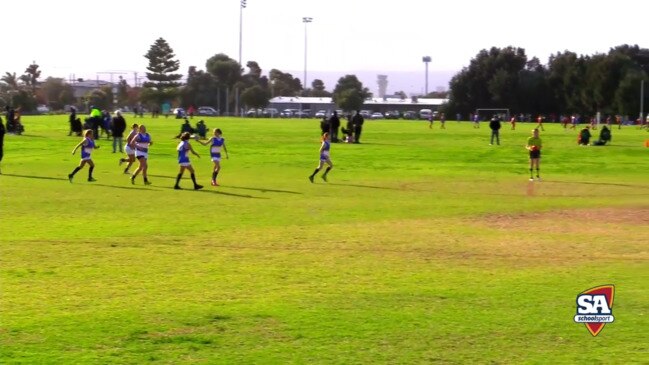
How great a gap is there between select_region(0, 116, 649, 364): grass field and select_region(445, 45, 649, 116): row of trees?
8974 centimetres

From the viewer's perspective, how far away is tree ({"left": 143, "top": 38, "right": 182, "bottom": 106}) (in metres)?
134

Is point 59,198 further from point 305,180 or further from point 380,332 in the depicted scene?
point 380,332

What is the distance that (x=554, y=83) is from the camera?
124562 mm

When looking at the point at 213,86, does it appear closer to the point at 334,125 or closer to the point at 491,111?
the point at 491,111

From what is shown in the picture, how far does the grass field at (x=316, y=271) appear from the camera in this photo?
948cm

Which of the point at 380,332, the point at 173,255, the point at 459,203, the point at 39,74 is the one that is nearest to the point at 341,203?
the point at 459,203

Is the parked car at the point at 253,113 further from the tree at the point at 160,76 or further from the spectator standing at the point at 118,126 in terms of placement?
the spectator standing at the point at 118,126

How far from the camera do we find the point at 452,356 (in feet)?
29.8

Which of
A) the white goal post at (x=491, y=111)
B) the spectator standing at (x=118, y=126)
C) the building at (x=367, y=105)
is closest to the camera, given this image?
the spectator standing at (x=118, y=126)

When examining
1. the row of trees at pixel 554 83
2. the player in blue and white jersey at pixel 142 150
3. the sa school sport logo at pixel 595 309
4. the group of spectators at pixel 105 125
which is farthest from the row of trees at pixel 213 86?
the sa school sport logo at pixel 595 309

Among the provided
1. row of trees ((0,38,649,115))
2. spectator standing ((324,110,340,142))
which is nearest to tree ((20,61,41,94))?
row of trees ((0,38,649,115))

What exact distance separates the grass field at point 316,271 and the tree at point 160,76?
106 meters

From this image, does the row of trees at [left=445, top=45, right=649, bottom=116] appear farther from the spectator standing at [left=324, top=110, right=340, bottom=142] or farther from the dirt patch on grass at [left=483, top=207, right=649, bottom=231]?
the dirt patch on grass at [left=483, top=207, right=649, bottom=231]

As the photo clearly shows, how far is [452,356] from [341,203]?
14764 millimetres
